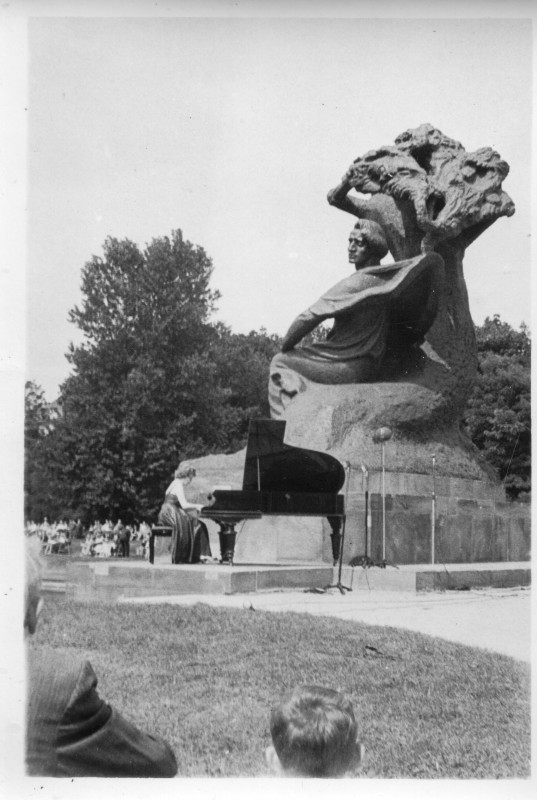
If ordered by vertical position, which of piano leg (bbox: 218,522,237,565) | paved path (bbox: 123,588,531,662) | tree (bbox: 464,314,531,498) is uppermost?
tree (bbox: 464,314,531,498)

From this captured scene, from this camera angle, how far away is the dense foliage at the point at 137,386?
27.9m

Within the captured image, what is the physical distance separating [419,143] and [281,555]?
22.1ft

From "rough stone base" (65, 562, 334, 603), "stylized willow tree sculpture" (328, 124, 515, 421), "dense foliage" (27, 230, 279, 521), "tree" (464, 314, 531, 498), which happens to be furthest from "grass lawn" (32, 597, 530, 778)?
"dense foliage" (27, 230, 279, 521)

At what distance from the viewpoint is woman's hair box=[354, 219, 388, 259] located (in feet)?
47.1

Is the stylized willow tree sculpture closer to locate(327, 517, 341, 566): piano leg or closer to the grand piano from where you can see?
locate(327, 517, 341, 566): piano leg

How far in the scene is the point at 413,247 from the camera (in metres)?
14.1

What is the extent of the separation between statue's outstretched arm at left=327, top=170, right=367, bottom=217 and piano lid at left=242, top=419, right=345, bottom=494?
5.73m

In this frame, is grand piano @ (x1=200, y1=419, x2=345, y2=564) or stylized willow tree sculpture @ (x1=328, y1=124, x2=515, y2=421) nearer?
grand piano @ (x1=200, y1=419, x2=345, y2=564)

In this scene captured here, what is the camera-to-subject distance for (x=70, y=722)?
2760 mm

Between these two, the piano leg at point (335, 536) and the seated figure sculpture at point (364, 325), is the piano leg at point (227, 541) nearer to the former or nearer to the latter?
the piano leg at point (335, 536)

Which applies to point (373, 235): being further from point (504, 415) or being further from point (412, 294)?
point (504, 415)

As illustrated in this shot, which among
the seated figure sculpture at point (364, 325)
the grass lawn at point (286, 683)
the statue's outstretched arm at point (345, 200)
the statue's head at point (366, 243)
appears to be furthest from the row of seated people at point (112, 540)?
the grass lawn at point (286, 683)

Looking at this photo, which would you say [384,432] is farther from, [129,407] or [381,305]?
[129,407]

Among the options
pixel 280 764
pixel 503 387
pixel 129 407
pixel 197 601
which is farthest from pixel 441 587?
pixel 129 407
